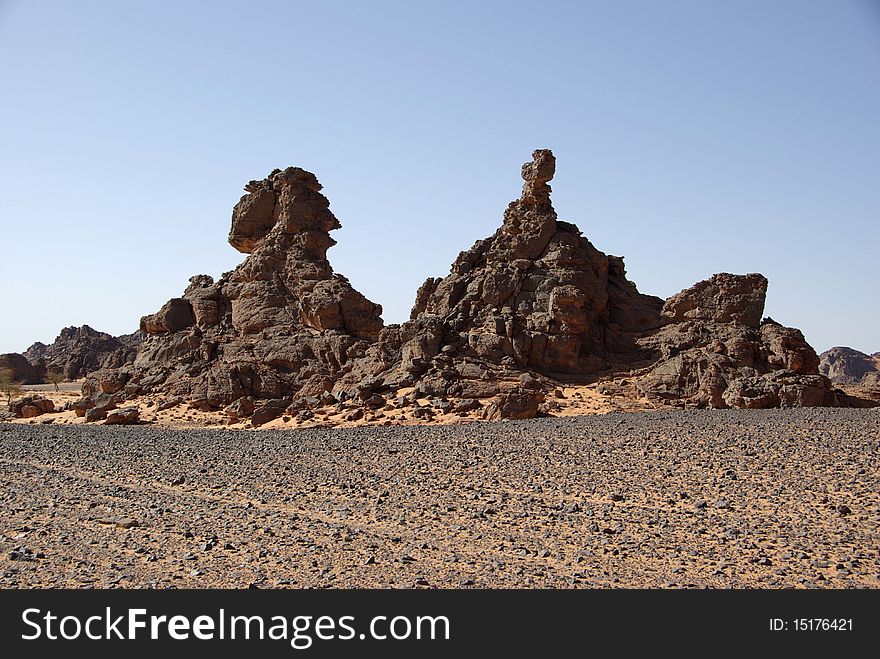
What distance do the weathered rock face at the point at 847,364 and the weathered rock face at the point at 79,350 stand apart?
59043mm

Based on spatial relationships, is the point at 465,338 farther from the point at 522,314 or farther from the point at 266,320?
the point at 266,320

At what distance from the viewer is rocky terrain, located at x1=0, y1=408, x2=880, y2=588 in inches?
400

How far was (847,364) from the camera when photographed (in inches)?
2904

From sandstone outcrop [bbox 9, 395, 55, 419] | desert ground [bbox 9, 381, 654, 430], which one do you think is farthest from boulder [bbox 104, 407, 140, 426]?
sandstone outcrop [bbox 9, 395, 55, 419]

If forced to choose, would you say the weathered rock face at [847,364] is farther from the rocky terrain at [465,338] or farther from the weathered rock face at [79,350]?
the weathered rock face at [79,350]

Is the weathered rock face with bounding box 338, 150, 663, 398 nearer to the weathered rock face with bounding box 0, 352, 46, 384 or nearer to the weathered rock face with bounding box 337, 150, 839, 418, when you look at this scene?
the weathered rock face with bounding box 337, 150, 839, 418

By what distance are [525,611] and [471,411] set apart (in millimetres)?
17153

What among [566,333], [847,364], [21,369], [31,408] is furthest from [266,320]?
[847,364]

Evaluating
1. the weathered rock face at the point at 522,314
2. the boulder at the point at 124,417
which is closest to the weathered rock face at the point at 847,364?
the weathered rock face at the point at 522,314

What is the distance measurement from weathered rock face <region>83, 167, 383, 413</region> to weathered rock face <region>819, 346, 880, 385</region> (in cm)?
5092

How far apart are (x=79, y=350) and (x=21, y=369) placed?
187 inches

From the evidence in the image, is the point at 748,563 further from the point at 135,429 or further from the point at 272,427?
the point at 135,429

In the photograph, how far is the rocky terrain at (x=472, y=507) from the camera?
1016 cm

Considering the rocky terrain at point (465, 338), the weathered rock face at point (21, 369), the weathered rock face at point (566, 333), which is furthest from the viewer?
the weathered rock face at point (21, 369)
